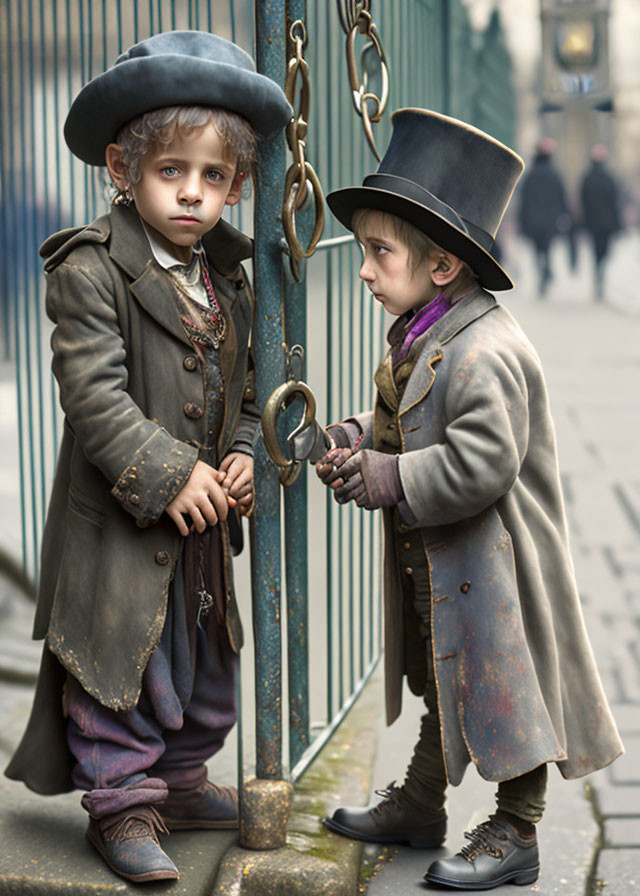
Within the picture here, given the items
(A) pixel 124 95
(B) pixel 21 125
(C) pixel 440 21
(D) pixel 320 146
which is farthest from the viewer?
(C) pixel 440 21

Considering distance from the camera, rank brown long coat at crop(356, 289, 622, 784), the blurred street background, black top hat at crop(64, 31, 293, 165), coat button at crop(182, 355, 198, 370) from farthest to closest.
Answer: the blurred street background
coat button at crop(182, 355, 198, 370)
brown long coat at crop(356, 289, 622, 784)
black top hat at crop(64, 31, 293, 165)

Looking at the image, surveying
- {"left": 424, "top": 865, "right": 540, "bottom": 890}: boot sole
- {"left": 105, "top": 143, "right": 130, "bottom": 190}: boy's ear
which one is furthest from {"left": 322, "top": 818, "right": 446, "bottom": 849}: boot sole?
{"left": 105, "top": 143, "right": 130, "bottom": 190}: boy's ear

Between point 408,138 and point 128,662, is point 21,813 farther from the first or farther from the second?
point 408,138

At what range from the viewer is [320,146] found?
3299 mm

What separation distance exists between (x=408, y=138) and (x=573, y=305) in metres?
12.8

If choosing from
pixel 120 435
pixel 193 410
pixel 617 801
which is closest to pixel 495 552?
pixel 193 410

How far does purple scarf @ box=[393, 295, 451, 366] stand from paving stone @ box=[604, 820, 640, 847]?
1.30 meters

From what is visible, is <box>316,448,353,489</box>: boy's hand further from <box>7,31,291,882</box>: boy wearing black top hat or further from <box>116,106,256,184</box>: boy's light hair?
<box>116,106,256,184</box>: boy's light hair

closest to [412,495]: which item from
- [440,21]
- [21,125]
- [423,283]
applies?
[423,283]

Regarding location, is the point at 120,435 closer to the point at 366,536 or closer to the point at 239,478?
the point at 239,478

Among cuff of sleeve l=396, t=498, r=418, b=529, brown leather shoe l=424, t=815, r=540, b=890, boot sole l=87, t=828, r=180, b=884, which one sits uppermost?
cuff of sleeve l=396, t=498, r=418, b=529

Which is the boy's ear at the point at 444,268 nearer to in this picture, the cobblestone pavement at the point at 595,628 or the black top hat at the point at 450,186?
the black top hat at the point at 450,186

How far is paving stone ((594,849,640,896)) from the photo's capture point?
2.94 meters

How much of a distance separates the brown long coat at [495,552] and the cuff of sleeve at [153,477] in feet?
1.43
